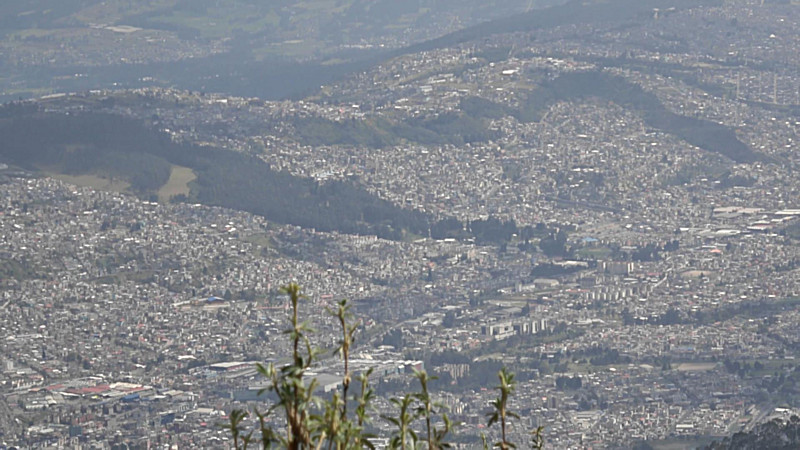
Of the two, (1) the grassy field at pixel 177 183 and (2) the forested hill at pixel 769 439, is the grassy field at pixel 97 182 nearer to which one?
(1) the grassy field at pixel 177 183

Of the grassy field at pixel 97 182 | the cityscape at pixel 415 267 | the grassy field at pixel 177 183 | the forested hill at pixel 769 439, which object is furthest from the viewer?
the grassy field at pixel 97 182

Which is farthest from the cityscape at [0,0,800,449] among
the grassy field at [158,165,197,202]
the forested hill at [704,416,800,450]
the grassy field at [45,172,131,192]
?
the forested hill at [704,416,800,450]

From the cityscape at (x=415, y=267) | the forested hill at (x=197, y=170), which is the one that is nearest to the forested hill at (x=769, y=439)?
the cityscape at (x=415, y=267)

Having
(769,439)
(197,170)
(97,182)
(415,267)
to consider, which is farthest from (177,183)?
(769,439)

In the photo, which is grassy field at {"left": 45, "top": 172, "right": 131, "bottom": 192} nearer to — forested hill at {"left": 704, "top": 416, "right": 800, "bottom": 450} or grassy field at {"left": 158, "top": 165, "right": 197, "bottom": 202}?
grassy field at {"left": 158, "top": 165, "right": 197, "bottom": 202}

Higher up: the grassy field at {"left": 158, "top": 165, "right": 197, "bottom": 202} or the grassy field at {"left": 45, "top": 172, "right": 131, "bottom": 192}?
the grassy field at {"left": 45, "top": 172, "right": 131, "bottom": 192}

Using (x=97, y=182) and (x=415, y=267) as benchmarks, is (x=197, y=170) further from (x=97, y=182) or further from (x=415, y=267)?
(x=415, y=267)

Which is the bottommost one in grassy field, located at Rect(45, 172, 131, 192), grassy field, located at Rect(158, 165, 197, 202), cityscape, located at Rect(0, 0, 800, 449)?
cityscape, located at Rect(0, 0, 800, 449)
